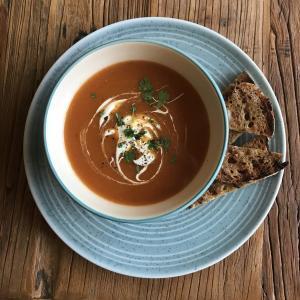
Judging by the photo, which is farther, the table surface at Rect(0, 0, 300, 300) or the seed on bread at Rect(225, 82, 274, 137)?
the table surface at Rect(0, 0, 300, 300)

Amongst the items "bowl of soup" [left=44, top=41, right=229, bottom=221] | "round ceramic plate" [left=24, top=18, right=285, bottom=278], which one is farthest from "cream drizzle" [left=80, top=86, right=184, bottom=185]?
"round ceramic plate" [left=24, top=18, right=285, bottom=278]

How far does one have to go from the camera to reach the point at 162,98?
2.23m

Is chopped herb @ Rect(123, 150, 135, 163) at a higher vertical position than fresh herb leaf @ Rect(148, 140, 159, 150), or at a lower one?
lower

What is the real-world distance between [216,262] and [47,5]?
5.36ft

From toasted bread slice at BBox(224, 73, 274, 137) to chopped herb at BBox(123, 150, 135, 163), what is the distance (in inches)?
21.0

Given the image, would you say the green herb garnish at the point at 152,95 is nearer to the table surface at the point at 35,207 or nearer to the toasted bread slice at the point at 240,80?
the toasted bread slice at the point at 240,80

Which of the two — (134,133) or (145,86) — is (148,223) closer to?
(134,133)

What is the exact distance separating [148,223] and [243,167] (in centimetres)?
55

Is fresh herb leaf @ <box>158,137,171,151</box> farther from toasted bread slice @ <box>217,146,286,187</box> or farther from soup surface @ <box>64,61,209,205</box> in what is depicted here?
toasted bread slice @ <box>217,146,286,187</box>

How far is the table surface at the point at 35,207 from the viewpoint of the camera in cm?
245

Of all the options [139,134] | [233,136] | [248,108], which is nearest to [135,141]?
[139,134]

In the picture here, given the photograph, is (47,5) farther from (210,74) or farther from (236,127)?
(236,127)

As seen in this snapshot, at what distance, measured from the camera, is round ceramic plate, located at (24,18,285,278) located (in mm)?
2299

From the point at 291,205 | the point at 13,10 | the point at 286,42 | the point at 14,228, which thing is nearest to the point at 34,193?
the point at 14,228
